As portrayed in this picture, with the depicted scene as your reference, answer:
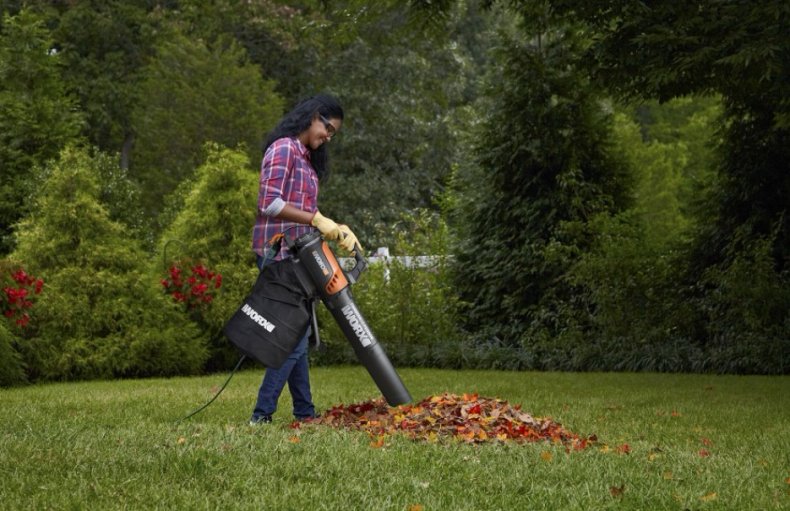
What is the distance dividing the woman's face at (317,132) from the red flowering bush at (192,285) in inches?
259

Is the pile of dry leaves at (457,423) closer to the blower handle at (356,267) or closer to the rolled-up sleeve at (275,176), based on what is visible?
the blower handle at (356,267)

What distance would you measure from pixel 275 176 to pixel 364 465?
2.00 metres

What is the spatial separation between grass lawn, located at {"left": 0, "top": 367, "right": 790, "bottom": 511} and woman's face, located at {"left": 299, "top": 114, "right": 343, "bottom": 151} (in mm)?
1693

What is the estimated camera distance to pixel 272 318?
6.27 meters

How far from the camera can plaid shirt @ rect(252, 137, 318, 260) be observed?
6453mm

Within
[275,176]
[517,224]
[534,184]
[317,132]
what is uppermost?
[534,184]

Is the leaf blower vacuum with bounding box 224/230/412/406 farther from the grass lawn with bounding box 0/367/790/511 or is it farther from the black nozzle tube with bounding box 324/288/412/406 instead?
the grass lawn with bounding box 0/367/790/511

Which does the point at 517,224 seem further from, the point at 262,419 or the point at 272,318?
the point at 272,318

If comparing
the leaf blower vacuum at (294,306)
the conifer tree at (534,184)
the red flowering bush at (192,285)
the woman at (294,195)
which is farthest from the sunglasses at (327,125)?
the conifer tree at (534,184)

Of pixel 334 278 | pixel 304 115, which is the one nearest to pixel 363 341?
pixel 334 278

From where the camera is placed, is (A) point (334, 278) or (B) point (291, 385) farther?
(B) point (291, 385)

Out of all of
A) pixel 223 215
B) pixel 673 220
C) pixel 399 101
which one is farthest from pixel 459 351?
pixel 673 220

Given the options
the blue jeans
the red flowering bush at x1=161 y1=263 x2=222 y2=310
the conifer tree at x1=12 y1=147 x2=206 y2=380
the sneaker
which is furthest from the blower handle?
the red flowering bush at x1=161 y1=263 x2=222 y2=310

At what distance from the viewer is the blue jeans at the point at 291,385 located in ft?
21.7
